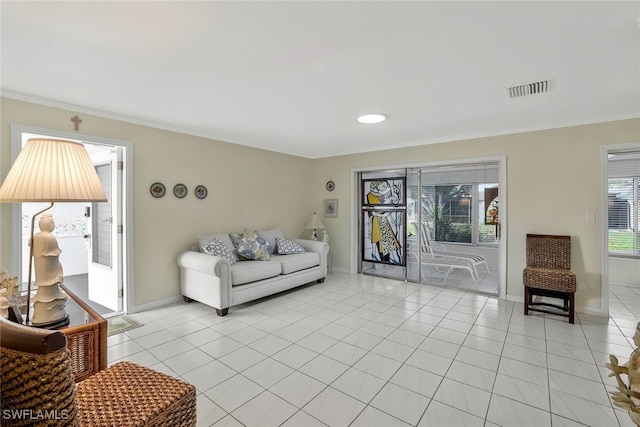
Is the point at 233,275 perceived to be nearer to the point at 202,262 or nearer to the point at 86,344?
the point at 202,262

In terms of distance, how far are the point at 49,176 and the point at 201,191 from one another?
110 inches

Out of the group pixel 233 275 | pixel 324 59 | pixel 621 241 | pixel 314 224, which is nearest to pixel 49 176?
pixel 324 59

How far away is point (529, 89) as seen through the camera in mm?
2553

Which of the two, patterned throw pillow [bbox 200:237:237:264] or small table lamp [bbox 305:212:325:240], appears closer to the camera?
patterned throw pillow [bbox 200:237:237:264]

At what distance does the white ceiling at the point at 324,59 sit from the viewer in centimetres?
160

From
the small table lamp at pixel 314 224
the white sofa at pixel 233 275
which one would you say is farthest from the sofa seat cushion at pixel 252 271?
the small table lamp at pixel 314 224

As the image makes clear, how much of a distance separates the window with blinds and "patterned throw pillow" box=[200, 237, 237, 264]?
628cm

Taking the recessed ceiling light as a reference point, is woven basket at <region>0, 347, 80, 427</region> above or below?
below

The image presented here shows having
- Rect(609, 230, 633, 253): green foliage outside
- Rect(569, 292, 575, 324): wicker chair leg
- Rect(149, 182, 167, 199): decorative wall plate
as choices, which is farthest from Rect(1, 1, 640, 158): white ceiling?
Rect(609, 230, 633, 253): green foliage outside

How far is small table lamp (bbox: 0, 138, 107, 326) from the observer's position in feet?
4.44

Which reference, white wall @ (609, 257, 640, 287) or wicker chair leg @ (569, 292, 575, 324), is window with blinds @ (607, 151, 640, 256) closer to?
white wall @ (609, 257, 640, 287)

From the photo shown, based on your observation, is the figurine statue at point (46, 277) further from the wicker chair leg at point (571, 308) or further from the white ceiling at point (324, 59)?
the wicker chair leg at point (571, 308)

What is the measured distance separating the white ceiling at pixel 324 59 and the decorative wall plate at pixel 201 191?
0.98 meters

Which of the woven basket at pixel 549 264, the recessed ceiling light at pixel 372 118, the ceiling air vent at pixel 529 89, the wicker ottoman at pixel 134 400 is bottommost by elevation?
the wicker ottoman at pixel 134 400
